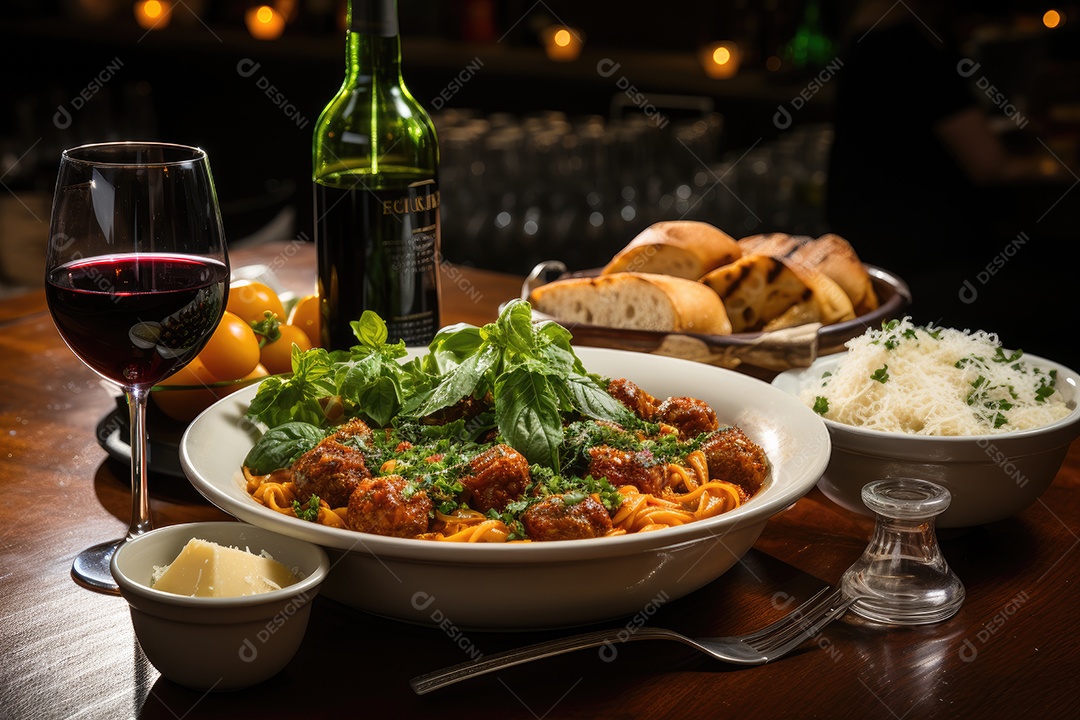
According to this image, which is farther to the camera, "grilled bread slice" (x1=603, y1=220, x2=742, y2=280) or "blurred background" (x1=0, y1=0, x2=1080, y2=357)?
"blurred background" (x1=0, y1=0, x2=1080, y2=357)

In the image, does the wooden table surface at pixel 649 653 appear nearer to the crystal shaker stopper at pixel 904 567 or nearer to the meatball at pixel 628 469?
the crystal shaker stopper at pixel 904 567

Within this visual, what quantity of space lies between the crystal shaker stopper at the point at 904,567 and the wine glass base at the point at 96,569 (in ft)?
2.76

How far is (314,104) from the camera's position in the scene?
19.5ft

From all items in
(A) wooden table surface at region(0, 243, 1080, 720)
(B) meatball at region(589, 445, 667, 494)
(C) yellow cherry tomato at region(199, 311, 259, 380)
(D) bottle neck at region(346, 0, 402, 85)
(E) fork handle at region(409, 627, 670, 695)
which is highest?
(D) bottle neck at region(346, 0, 402, 85)

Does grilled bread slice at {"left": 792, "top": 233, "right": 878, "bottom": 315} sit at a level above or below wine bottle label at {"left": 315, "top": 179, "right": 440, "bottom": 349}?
below

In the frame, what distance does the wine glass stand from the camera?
1163mm

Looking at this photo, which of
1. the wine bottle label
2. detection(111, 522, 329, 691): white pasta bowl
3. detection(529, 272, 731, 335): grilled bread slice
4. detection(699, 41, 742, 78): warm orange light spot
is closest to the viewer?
detection(111, 522, 329, 691): white pasta bowl

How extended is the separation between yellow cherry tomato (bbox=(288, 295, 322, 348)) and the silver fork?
0.81 metres

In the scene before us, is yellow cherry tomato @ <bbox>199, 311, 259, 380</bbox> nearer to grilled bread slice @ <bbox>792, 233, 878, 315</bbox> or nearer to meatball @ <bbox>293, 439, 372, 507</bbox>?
meatball @ <bbox>293, 439, 372, 507</bbox>

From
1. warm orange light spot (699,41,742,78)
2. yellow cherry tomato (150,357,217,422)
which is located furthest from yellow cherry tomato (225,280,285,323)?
warm orange light spot (699,41,742,78)

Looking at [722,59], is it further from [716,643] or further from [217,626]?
[217,626]

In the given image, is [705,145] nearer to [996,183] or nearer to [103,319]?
[996,183]

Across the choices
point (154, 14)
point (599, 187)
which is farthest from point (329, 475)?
point (154, 14)

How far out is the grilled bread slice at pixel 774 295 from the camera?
1.97m
